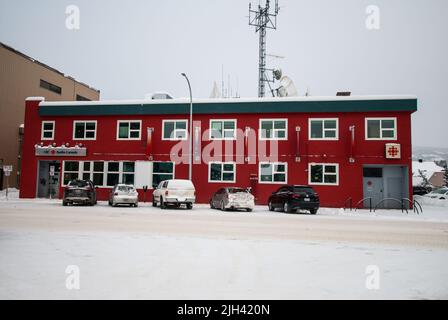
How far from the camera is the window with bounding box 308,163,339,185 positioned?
2750 centimetres

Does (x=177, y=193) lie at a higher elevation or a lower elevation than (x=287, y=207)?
higher

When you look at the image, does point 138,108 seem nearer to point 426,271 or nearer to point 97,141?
point 97,141

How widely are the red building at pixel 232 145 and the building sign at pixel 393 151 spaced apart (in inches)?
2.9

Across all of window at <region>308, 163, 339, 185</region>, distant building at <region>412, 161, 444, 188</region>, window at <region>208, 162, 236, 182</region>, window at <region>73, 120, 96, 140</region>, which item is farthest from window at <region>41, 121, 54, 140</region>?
distant building at <region>412, 161, 444, 188</region>

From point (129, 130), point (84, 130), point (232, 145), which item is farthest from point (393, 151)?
point (84, 130)

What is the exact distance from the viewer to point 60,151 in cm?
3139

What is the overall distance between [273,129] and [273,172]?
136 inches

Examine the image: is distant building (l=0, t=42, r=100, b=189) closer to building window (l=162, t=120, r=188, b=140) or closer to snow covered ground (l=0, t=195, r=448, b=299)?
building window (l=162, t=120, r=188, b=140)

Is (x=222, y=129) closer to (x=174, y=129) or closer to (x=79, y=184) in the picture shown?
(x=174, y=129)

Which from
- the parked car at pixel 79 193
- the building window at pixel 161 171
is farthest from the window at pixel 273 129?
the parked car at pixel 79 193

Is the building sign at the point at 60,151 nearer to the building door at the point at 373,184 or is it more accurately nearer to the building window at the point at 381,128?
the building door at the point at 373,184

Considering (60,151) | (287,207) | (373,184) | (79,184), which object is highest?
(60,151)
